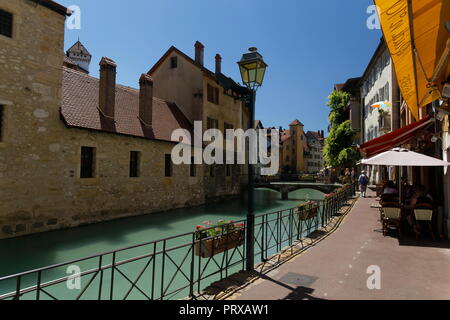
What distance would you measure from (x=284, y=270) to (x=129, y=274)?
15.0ft

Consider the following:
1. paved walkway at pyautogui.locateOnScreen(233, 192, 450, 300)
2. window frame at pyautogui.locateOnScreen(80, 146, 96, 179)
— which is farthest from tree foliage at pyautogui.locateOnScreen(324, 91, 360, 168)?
window frame at pyautogui.locateOnScreen(80, 146, 96, 179)

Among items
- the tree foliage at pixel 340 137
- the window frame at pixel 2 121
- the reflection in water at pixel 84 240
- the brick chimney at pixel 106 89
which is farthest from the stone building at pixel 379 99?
the window frame at pixel 2 121

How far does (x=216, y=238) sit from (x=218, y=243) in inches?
5.3

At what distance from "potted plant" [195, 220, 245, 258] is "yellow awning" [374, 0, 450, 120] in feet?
15.6

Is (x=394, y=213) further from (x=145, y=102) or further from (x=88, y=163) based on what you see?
(x=145, y=102)

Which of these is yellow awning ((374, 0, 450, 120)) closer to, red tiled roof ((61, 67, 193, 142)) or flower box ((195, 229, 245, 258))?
flower box ((195, 229, 245, 258))

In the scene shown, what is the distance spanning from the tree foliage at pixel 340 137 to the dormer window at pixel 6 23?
3012cm

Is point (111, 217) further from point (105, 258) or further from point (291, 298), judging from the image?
point (291, 298)

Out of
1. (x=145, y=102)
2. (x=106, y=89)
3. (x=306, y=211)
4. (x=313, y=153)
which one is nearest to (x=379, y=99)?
(x=145, y=102)

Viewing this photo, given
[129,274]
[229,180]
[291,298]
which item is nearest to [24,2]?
[129,274]

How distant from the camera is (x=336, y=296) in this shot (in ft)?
15.0

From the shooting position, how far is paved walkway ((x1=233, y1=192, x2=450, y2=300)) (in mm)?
4645

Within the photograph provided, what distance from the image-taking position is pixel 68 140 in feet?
43.8

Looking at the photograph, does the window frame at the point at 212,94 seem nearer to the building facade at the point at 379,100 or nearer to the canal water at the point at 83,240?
the canal water at the point at 83,240
